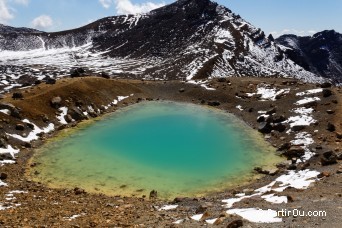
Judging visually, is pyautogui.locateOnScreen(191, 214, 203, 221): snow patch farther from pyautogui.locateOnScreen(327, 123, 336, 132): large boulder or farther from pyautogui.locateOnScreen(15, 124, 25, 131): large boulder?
pyautogui.locateOnScreen(15, 124, 25, 131): large boulder

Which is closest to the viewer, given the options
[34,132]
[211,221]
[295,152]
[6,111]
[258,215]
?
[258,215]

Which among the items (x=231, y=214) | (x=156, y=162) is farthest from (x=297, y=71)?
(x=231, y=214)

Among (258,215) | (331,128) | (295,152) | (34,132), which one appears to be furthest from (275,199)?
(34,132)

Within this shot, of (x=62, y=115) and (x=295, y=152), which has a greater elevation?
(x=62, y=115)

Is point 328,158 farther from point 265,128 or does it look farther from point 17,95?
point 17,95

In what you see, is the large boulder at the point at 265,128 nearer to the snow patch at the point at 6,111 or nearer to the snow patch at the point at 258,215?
the snow patch at the point at 258,215

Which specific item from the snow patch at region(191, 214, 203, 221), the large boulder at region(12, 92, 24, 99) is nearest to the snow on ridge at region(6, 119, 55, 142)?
the large boulder at region(12, 92, 24, 99)
